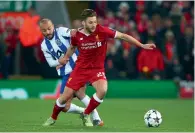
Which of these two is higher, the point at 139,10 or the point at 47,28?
the point at 47,28

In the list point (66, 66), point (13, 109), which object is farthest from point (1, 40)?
point (66, 66)

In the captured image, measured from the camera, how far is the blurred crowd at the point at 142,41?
22.1 m

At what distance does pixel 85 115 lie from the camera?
12.1 meters

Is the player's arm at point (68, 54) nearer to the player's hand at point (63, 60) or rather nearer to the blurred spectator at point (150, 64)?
the player's hand at point (63, 60)

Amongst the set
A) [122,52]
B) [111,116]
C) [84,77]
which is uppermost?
[84,77]

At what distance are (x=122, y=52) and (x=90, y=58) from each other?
10.8 meters

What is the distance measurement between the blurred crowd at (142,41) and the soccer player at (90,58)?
1006 cm

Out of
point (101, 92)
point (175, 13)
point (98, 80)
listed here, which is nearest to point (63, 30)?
point (98, 80)

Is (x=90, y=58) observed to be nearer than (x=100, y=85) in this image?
No

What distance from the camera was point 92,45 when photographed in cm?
1145

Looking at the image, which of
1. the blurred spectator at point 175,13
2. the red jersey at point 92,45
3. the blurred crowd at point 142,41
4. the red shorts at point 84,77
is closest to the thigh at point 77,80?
the red shorts at point 84,77

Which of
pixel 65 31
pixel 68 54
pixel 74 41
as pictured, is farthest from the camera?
pixel 65 31

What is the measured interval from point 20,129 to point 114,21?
40.8 feet

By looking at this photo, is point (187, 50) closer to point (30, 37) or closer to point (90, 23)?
point (30, 37)
